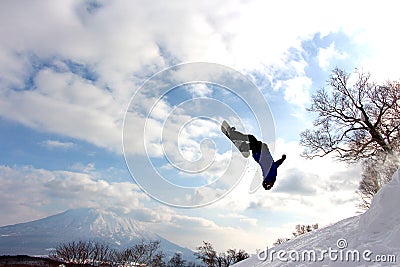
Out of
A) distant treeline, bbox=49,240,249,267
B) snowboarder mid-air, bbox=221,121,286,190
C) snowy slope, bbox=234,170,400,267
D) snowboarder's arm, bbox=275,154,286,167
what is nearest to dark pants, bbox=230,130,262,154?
snowboarder mid-air, bbox=221,121,286,190

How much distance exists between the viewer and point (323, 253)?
7527 mm

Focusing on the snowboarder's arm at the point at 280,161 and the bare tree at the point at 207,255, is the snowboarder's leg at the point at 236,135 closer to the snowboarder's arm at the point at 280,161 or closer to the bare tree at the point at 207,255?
the snowboarder's arm at the point at 280,161

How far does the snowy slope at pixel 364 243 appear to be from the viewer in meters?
6.39

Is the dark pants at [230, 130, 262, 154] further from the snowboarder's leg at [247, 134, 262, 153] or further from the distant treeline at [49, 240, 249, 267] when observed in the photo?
the distant treeline at [49, 240, 249, 267]

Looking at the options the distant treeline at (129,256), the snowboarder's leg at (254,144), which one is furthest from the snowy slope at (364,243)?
the distant treeline at (129,256)

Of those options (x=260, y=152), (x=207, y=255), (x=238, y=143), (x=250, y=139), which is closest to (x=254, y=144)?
(x=250, y=139)

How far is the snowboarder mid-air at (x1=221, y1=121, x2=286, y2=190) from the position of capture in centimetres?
1074

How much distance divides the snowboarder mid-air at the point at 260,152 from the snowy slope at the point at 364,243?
2.46 m

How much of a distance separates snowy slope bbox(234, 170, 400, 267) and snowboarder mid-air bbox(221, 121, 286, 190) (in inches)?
96.9

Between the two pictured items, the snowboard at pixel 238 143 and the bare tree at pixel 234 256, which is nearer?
the snowboard at pixel 238 143

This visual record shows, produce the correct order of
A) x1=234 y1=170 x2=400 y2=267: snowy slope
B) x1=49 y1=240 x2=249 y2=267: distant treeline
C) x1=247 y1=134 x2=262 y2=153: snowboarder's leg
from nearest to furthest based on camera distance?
x1=234 y1=170 x2=400 y2=267: snowy slope
x1=247 y1=134 x2=262 y2=153: snowboarder's leg
x1=49 y1=240 x2=249 y2=267: distant treeline

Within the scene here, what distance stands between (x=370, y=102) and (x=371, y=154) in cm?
368

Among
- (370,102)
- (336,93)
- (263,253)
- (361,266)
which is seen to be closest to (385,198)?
(361,266)

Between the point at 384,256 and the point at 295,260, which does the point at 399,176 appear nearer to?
the point at 384,256
